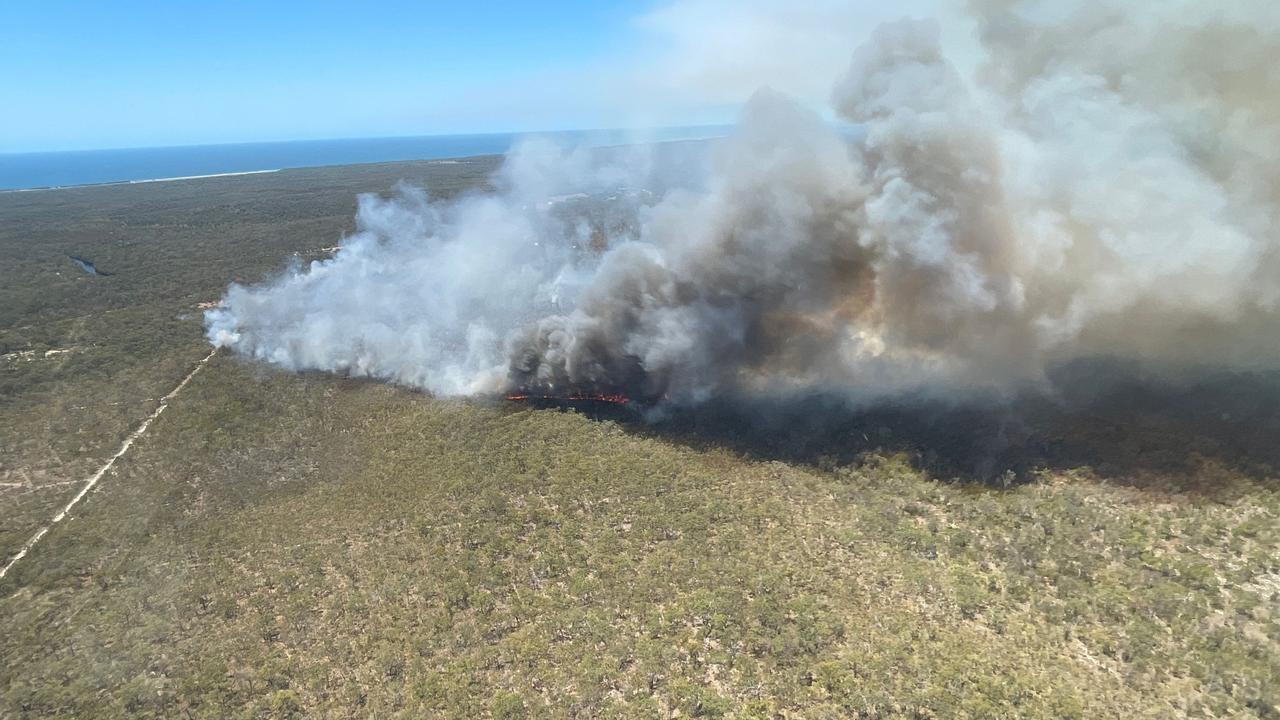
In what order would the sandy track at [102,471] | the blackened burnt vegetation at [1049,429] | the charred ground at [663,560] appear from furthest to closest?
the sandy track at [102,471] < the blackened burnt vegetation at [1049,429] < the charred ground at [663,560]

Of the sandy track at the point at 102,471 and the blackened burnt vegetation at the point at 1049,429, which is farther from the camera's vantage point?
the sandy track at the point at 102,471

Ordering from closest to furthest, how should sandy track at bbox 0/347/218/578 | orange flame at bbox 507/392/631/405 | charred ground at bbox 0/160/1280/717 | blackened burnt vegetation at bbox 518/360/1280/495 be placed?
charred ground at bbox 0/160/1280/717 < blackened burnt vegetation at bbox 518/360/1280/495 < sandy track at bbox 0/347/218/578 < orange flame at bbox 507/392/631/405

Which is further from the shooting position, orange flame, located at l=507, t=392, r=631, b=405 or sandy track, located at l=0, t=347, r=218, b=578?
orange flame, located at l=507, t=392, r=631, b=405

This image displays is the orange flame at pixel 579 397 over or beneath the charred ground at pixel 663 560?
over

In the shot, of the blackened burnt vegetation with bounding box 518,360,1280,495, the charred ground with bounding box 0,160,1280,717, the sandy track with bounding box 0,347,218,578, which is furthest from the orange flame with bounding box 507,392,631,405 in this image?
the sandy track with bounding box 0,347,218,578

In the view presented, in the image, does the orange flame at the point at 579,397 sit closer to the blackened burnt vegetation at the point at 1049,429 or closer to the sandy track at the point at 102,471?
the blackened burnt vegetation at the point at 1049,429

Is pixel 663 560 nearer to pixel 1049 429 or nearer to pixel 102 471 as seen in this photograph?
pixel 1049 429

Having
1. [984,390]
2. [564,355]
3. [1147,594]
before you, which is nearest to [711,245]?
[564,355]

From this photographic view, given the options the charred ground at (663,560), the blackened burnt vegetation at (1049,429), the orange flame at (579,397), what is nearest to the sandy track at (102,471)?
the charred ground at (663,560)

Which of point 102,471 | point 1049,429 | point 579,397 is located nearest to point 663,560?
point 579,397

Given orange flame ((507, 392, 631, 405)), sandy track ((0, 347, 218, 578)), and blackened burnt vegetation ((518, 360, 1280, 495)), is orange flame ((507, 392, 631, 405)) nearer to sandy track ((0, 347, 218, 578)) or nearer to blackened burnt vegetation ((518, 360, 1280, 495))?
blackened burnt vegetation ((518, 360, 1280, 495))
